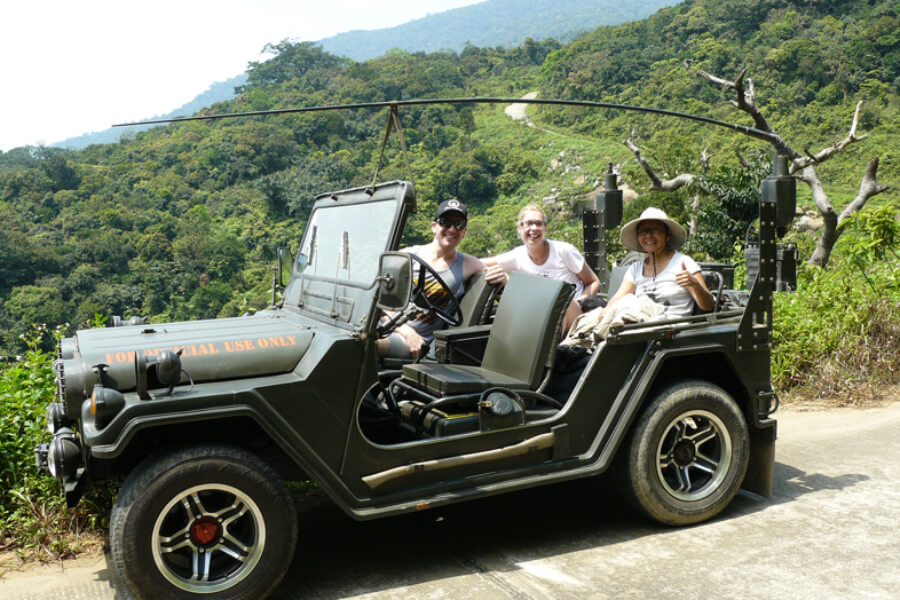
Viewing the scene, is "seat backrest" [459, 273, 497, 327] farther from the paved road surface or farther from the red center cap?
the red center cap

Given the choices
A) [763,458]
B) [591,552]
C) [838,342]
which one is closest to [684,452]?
[763,458]

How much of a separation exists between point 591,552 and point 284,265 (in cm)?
243

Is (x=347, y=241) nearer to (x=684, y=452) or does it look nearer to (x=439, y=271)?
(x=439, y=271)

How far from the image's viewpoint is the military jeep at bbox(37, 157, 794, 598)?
350cm

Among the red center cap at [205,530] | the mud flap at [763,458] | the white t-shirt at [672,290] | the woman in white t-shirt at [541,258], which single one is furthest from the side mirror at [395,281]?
the mud flap at [763,458]

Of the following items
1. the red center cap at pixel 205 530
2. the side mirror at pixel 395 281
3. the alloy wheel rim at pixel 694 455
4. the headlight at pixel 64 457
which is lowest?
the alloy wheel rim at pixel 694 455

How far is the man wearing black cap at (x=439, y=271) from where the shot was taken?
488 centimetres

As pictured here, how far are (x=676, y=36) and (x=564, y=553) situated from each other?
96.6 m

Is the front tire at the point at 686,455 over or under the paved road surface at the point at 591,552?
over

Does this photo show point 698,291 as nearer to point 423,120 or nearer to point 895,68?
point 895,68

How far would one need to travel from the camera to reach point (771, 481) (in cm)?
490

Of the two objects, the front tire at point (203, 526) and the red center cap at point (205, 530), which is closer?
the front tire at point (203, 526)

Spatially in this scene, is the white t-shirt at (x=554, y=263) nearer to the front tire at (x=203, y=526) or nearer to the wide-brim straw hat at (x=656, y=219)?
the wide-brim straw hat at (x=656, y=219)

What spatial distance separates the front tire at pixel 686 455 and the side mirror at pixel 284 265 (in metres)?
2.20
